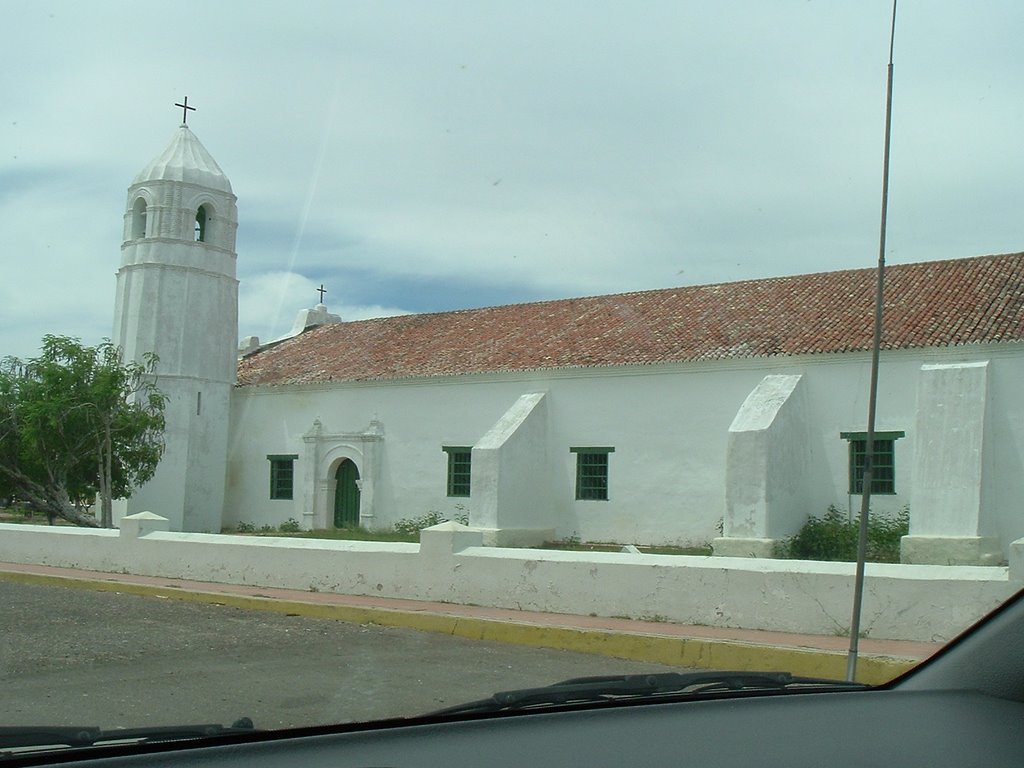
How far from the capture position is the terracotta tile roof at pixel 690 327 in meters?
18.6

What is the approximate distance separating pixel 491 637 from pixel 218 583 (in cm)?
571

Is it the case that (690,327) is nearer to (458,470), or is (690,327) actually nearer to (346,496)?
(458,470)

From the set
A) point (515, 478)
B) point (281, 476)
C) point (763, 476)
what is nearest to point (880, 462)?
point (763, 476)

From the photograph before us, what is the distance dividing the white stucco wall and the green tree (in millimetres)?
4083

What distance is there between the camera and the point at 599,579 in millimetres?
10703

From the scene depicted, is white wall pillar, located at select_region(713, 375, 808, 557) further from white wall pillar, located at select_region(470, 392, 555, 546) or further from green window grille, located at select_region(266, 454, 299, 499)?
green window grille, located at select_region(266, 454, 299, 499)

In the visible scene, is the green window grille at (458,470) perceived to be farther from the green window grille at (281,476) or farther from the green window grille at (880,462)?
the green window grille at (880,462)

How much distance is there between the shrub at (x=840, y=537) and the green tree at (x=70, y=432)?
13.9 metres

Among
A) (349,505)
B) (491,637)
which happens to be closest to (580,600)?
(491,637)

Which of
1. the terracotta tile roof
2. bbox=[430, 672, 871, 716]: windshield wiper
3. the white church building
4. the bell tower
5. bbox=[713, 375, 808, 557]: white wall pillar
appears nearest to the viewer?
bbox=[430, 672, 871, 716]: windshield wiper

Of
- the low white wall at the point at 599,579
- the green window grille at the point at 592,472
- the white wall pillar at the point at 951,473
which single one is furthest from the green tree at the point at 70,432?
the white wall pillar at the point at 951,473

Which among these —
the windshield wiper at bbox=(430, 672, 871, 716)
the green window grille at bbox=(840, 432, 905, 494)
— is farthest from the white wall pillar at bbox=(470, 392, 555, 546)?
the windshield wiper at bbox=(430, 672, 871, 716)

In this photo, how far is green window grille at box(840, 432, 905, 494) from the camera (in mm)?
18234

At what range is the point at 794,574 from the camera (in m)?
9.64
